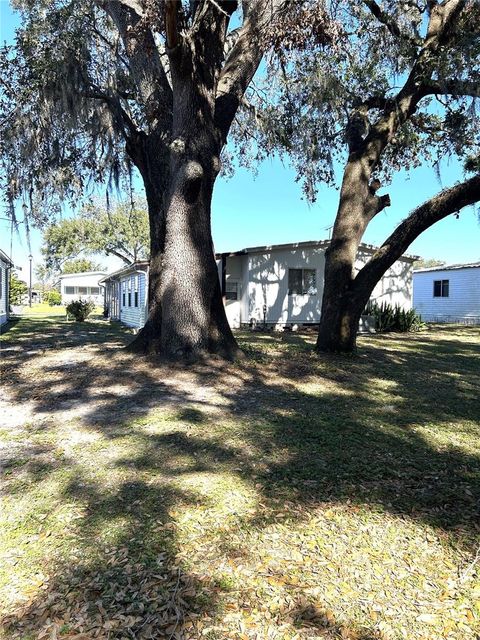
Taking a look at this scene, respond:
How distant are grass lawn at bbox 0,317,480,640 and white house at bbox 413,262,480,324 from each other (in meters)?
18.5

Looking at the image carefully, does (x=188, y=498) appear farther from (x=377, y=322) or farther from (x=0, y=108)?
(x=377, y=322)

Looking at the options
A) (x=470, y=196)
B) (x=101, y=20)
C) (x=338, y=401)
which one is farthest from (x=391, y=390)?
(x=101, y=20)

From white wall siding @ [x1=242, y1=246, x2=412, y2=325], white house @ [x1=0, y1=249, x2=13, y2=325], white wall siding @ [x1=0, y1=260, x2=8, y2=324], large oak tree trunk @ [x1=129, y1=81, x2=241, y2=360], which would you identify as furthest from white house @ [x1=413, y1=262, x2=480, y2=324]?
white wall siding @ [x1=0, y1=260, x2=8, y2=324]

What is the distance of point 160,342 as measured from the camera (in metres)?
7.43

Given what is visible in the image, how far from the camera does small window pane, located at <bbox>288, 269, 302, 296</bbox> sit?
16.2 meters

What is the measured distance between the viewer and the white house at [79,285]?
46619 mm

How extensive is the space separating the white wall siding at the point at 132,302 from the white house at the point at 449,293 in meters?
15.5

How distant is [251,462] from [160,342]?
4279 millimetres

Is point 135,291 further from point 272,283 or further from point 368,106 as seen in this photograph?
point 368,106

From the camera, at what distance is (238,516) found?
2.67m

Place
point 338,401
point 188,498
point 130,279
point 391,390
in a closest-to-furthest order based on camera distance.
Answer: point 188,498 → point 338,401 → point 391,390 → point 130,279

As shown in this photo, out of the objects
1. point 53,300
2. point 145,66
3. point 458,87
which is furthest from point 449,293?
point 53,300

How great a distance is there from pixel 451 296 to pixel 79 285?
37.7 metres

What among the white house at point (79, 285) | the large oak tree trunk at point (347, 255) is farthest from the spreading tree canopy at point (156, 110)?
the white house at point (79, 285)
